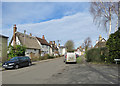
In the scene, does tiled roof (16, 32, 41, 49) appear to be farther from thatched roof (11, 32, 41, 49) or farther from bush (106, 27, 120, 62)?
bush (106, 27, 120, 62)

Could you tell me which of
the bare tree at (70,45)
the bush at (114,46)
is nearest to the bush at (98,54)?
the bush at (114,46)

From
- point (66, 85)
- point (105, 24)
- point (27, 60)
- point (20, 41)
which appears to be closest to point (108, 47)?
point (105, 24)

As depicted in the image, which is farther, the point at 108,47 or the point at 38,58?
the point at 38,58

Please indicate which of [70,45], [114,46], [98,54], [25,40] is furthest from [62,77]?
[70,45]

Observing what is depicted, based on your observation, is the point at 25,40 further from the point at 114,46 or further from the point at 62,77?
the point at 62,77

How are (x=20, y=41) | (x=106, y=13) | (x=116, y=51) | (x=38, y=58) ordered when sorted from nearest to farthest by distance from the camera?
(x=116, y=51) < (x=106, y=13) < (x=38, y=58) < (x=20, y=41)

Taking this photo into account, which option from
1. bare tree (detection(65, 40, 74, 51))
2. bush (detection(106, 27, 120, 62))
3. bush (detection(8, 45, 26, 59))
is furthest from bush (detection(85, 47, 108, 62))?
bare tree (detection(65, 40, 74, 51))

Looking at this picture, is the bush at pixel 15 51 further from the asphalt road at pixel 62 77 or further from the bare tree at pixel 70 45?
the bare tree at pixel 70 45

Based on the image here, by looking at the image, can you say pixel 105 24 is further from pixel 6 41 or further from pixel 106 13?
pixel 6 41

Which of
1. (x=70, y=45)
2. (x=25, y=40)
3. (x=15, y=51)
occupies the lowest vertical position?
(x=15, y=51)

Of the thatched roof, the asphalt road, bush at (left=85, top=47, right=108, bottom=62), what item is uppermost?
the thatched roof

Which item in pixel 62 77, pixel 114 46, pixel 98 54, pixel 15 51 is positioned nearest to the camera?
pixel 62 77

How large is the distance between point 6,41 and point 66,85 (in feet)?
84.5

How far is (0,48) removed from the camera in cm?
2659
